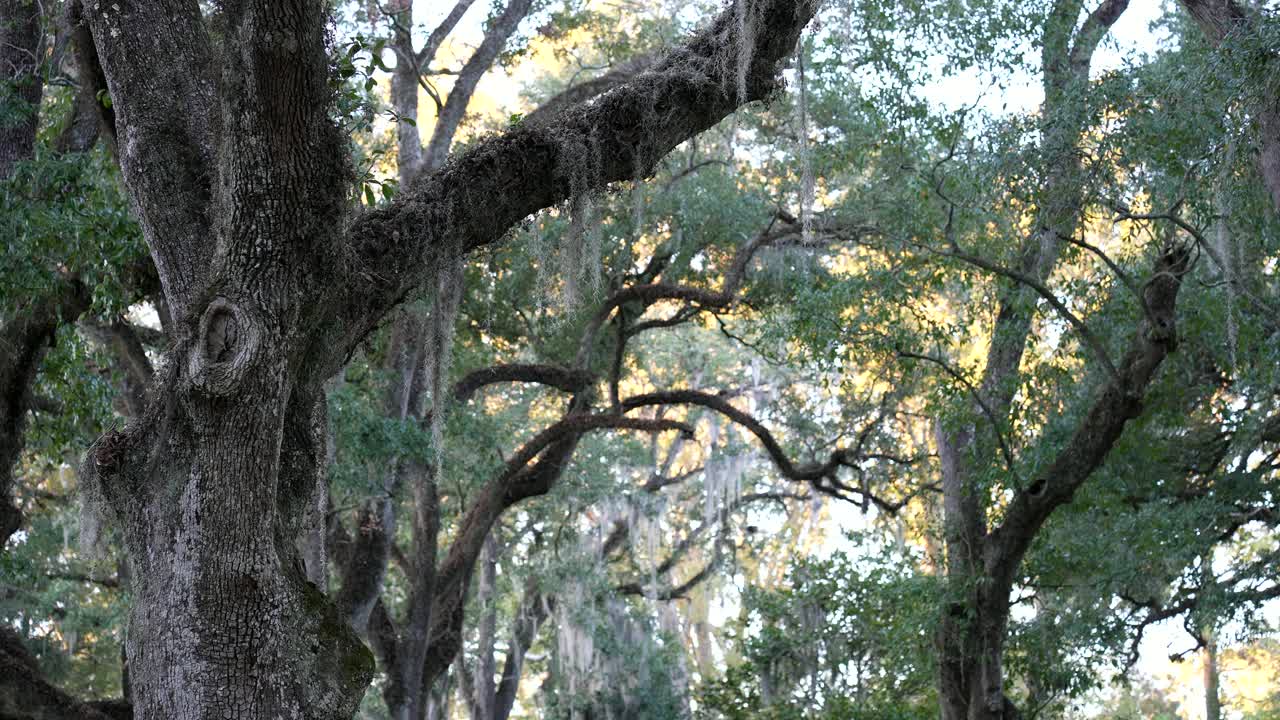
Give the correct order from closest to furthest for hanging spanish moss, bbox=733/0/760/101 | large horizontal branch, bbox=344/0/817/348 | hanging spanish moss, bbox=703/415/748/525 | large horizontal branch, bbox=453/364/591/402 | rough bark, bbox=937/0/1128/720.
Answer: large horizontal branch, bbox=344/0/817/348 → hanging spanish moss, bbox=733/0/760/101 → rough bark, bbox=937/0/1128/720 → large horizontal branch, bbox=453/364/591/402 → hanging spanish moss, bbox=703/415/748/525

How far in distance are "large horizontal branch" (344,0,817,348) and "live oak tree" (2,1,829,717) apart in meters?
0.01

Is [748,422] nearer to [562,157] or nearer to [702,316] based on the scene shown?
[702,316]

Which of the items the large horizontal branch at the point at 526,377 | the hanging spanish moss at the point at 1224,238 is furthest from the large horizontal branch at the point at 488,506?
the hanging spanish moss at the point at 1224,238

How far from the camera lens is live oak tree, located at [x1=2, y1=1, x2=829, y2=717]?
16.1 feet

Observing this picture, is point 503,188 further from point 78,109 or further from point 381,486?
point 381,486

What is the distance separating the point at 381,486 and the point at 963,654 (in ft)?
18.1

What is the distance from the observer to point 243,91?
5.14 meters

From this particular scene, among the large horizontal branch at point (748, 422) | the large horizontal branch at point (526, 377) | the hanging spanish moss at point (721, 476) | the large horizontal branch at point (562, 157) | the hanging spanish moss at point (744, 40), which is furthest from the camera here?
the hanging spanish moss at point (721, 476)

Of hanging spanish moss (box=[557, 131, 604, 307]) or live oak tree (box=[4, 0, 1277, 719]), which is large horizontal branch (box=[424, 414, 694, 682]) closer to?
live oak tree (box=[4, 0, 1277, 719])

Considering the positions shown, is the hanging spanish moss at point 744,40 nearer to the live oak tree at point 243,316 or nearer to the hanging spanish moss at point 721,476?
the live oak tree at point 243,316

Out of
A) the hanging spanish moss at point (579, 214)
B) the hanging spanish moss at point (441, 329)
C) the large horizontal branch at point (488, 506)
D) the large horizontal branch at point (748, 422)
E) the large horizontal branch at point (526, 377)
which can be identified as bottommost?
the hanging spanish moss at point (441, 329)

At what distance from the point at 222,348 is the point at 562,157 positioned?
1.76 metres

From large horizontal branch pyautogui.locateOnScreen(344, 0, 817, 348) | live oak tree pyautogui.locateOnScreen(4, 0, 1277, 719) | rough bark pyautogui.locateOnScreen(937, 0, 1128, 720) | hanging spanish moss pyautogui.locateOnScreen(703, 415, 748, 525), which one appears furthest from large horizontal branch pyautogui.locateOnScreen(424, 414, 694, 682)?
large horizontal branch pyautogui.locateOnScreen(344, 0, 817, 348)

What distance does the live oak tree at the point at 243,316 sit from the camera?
4.91 metres
